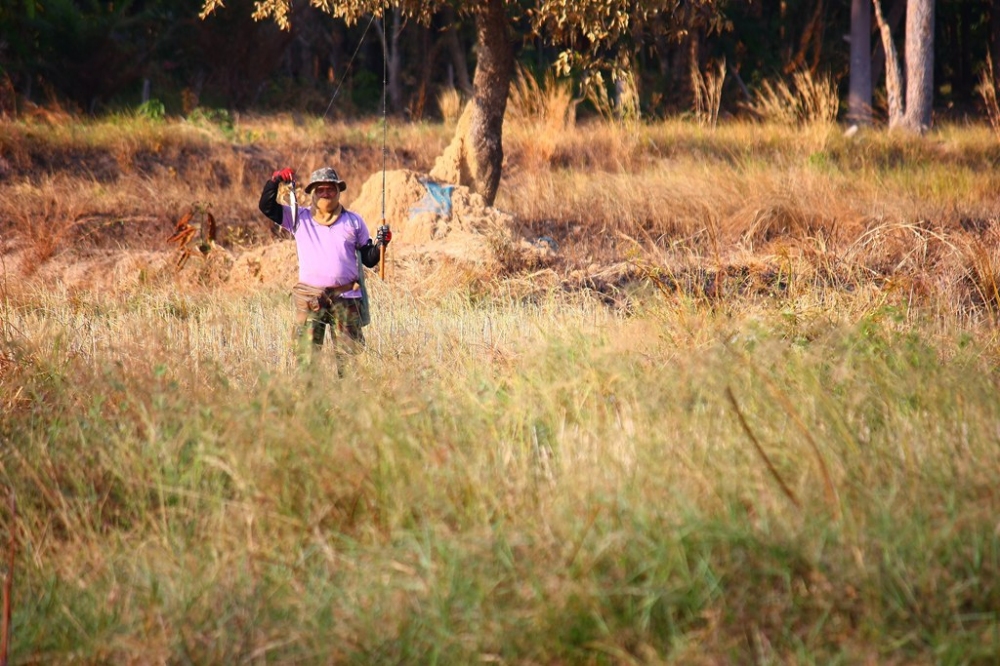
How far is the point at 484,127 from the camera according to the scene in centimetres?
1190

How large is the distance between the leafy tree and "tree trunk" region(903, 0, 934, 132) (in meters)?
7.90

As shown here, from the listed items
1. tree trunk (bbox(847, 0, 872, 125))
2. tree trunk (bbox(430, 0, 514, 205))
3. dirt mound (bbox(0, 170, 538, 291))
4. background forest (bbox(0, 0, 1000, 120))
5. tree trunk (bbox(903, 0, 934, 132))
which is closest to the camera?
dirt mound (bbox(0, 170, 538, 291))

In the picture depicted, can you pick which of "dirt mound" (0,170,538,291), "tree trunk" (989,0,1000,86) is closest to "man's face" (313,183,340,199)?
"dirt mound" (0,170,538,291)

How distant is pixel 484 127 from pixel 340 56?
52.3 ft

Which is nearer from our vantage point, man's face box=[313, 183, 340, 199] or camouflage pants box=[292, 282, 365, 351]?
camouflage pants box=[292, 282, 365, 351]

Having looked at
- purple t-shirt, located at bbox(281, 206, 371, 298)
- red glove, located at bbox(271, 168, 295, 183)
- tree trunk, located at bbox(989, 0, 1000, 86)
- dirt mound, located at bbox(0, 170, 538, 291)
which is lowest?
dirt mound, located at bbox(0, 170, 538, 291)

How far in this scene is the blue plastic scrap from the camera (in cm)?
1098

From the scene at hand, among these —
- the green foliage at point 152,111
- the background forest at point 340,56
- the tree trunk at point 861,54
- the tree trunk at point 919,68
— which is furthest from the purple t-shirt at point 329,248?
the tree trunk at point 861,54

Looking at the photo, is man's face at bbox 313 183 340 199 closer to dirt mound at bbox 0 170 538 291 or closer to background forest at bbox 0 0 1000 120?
dirt mound at bbox 0 170 538 291

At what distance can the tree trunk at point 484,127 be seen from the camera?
1165 centimetres

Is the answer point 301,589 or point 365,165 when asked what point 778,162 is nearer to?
point 365,165

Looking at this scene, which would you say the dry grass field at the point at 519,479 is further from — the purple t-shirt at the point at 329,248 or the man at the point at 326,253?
the purple t-shirt at the point at 329,248

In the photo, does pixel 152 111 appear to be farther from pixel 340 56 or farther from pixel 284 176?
pixel 284 176

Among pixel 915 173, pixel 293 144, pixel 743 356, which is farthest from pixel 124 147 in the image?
pixel 743 356
